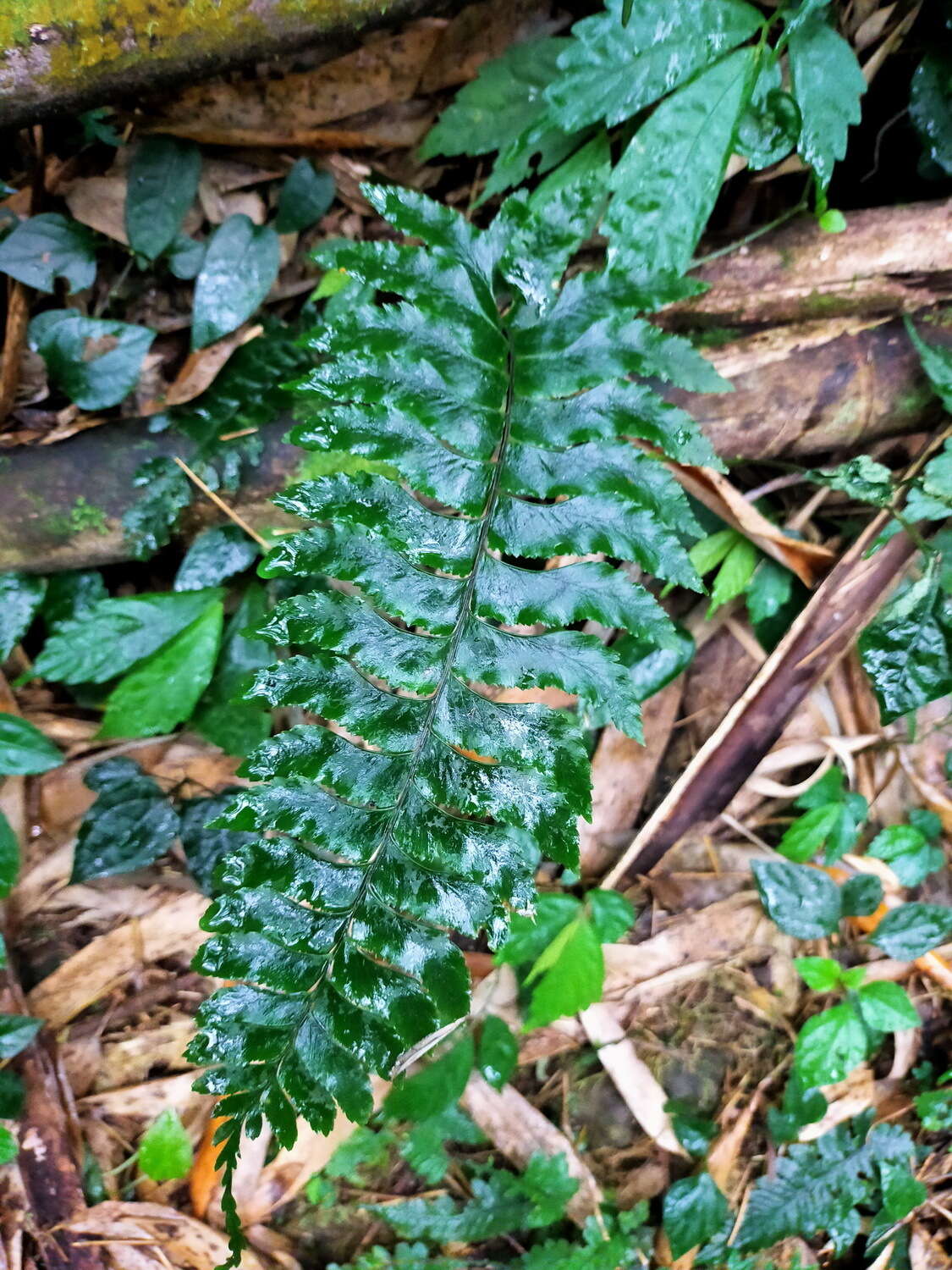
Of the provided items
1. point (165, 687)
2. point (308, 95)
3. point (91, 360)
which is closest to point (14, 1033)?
point (165, 687)

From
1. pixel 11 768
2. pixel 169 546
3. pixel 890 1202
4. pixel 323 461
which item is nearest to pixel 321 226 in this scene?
pixel 323 461

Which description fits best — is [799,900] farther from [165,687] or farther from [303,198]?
[303,198]

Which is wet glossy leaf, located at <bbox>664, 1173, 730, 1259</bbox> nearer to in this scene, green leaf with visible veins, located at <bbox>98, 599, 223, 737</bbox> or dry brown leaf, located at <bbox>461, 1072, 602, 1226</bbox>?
dry brown leaf, located at <bbox>461, 1072, 602, 1226</bbox>

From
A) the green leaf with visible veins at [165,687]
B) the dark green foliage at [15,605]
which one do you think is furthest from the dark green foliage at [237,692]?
the dark green foliage at [15,605]

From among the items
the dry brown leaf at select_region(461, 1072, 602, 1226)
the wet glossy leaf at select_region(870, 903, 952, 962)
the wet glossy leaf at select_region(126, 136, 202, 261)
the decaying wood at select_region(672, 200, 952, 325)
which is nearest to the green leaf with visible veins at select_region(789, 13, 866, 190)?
the decaying wood at select_region(672, 200, 952, 325)

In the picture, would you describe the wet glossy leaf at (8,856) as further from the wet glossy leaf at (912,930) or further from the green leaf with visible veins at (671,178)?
the wet glossy leaf at (912,930)

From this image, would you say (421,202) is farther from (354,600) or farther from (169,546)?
(169,546)
